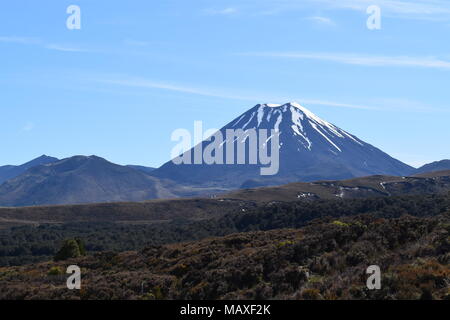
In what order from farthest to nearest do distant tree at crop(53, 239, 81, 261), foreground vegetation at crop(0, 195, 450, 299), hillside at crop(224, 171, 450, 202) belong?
hillside at crop(224, 171, 450, 202)
distant tree at crop(53, 239, 81, 261)
foreground vegetation at crop(0, 195, 450, 299)

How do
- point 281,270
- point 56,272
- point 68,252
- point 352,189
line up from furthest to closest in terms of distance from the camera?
1. point 352,189
2. point 68,252
3. point 56,272
4. point 281,270

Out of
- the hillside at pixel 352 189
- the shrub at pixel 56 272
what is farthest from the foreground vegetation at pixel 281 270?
the hillside at pixel 352 189

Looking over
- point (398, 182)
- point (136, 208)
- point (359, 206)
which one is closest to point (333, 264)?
point (359, 206)

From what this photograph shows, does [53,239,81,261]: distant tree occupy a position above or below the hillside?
below

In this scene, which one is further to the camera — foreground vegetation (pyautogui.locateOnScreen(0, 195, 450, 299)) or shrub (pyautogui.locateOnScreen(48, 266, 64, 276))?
shrub (pyautogui.locateOnScreen(48, 266, 64, 276))

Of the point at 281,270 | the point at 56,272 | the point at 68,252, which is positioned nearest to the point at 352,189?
the point at 68,252

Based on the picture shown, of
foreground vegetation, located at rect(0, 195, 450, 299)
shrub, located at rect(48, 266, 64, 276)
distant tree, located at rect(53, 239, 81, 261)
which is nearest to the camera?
foreground vegetation, located at rect(0, 195, 450, 299)

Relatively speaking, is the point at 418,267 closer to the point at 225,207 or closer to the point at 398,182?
the point at 225,207

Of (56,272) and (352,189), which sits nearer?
(56,272)

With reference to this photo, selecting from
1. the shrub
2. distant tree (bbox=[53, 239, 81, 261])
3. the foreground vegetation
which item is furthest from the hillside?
the shrub

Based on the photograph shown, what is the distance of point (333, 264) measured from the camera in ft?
79.9

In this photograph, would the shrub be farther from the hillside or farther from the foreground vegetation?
the hillside

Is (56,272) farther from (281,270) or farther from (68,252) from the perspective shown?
(281,270)

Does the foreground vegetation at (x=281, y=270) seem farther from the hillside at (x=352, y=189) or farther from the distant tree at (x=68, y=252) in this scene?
the hillside at (x=352, y=189)
